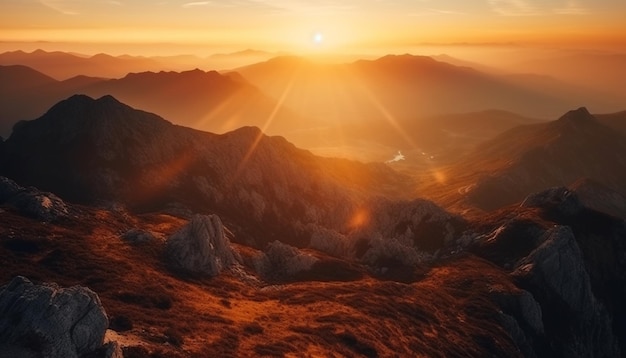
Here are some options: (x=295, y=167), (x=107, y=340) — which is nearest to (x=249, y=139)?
(x=295, y=167)

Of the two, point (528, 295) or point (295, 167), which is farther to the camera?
point (295, 167)

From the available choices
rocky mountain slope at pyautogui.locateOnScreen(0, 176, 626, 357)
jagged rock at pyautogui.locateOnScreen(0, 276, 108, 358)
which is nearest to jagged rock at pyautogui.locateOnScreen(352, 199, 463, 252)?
rocky mountain slope at pyautogui.locateOnScreen(0, 176, 626, 357)

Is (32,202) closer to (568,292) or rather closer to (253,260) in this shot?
(253,260)

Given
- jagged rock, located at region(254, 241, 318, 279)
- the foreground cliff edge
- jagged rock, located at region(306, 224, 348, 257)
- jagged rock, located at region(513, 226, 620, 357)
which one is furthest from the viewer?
jagged rock, located at region(306, 224, 348, 257)

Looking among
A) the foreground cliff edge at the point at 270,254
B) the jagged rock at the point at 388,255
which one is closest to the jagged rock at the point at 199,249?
the foreground cliff edge at the point at 270,254

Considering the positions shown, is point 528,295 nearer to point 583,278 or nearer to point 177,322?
point 583,278

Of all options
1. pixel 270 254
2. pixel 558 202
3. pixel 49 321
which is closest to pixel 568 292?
pixel 558 202

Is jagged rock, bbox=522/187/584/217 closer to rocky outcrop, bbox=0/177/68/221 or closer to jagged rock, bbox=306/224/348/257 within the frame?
jagged rock, bbox=306/224/348/257
